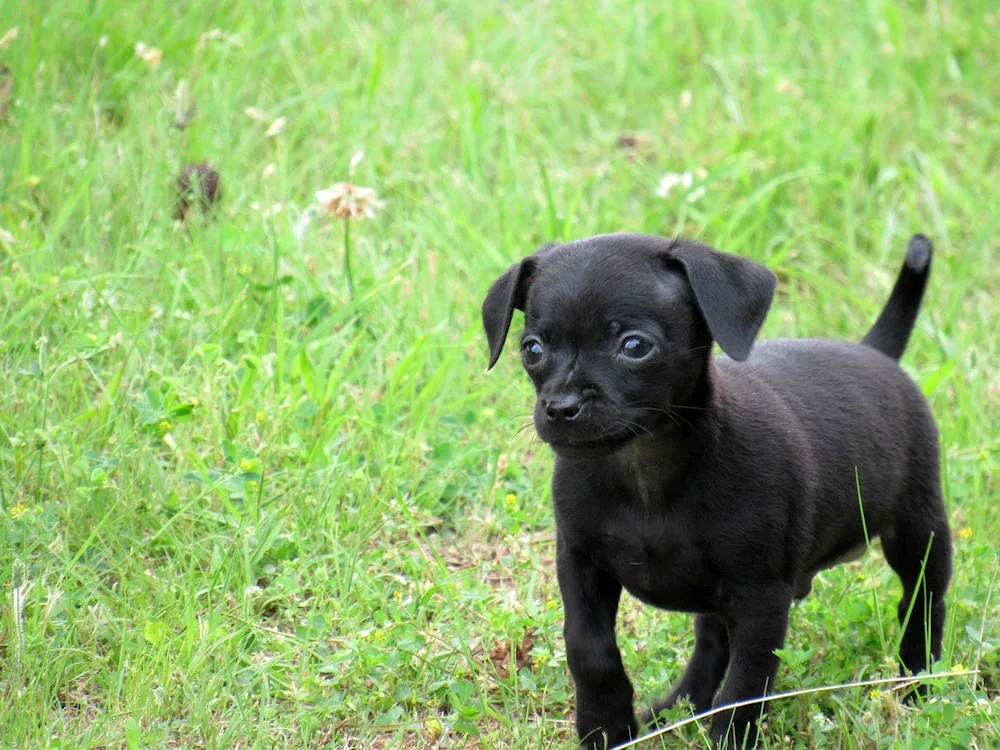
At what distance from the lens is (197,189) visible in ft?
18.0

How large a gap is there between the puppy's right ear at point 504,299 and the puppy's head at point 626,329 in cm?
12

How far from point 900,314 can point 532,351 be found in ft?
5.04

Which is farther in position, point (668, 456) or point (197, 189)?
point (197, 189)

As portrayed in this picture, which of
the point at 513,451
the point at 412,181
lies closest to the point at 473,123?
the point at 412,181

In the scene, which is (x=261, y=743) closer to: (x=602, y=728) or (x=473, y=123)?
(x=602, y=728)

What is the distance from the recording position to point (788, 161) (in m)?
→ 6.66

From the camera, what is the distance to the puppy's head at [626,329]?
305 cm

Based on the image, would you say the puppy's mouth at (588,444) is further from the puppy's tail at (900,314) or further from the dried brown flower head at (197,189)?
the dried brown flower head at (197,189)

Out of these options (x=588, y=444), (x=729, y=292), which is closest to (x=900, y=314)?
(x=729, y=292)

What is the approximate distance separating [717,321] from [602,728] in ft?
3.62

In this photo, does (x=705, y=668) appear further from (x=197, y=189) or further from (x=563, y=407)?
(x=197, y=189)

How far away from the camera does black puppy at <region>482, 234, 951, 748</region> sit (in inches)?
122

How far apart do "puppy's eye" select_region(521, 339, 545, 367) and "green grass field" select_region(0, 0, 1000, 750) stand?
3.24 feet

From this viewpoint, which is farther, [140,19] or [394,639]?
[140,19]
